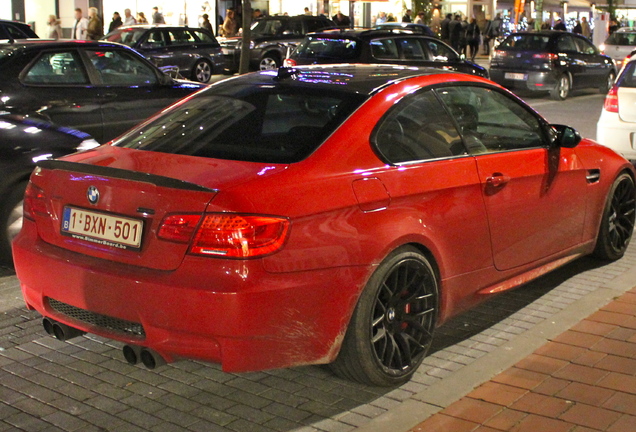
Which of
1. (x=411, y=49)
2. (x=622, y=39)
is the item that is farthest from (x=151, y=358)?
(x=622, y=39)

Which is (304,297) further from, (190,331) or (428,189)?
(428,189)

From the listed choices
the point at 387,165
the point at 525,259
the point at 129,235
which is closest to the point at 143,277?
the point at 129,235

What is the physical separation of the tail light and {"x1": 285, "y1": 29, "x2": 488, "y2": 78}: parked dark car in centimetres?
1251

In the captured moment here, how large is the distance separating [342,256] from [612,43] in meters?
26.9

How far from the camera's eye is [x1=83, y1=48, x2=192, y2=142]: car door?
9.55 m

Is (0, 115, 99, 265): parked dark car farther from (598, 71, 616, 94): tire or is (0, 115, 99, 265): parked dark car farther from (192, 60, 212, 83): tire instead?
(598, 71, 616, 94): tire

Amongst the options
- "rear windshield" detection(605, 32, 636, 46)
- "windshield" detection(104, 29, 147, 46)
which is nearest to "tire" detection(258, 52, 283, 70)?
"windshield" detection(104, 29, 147, 46)

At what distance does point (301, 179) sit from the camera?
3.94 meters

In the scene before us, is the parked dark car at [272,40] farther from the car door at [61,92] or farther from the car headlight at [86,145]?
the car headlight at [86,145]

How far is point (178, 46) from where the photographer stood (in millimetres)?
23406

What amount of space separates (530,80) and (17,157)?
54.3 ft

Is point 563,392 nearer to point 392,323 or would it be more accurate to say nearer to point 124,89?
point 392,323

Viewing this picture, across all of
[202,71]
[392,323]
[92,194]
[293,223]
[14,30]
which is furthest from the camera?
[202,71]

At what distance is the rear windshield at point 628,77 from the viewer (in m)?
10.5
